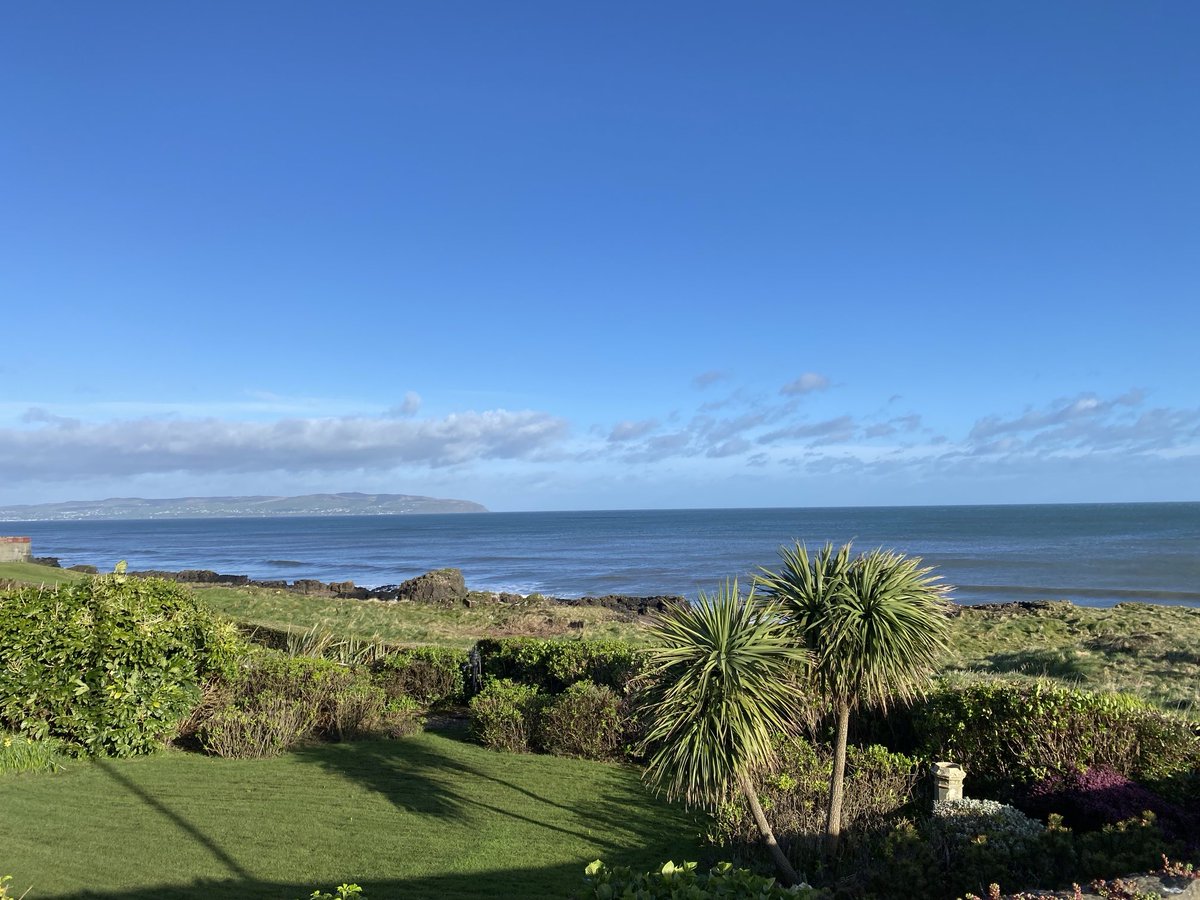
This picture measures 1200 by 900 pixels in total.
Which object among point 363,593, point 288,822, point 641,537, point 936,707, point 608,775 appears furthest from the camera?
point 641,537

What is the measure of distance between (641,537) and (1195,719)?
348 feet

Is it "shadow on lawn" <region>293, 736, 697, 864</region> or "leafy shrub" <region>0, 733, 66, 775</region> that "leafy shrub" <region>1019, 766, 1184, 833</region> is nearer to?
"shadow on lawn" <region>293, 736, 697, 864</region>

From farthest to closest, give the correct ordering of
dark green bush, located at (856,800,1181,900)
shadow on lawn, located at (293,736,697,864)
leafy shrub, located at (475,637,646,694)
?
1. leafy shrub, located at (475,637,646,694)
2. shadow on lawn, located at (293,736,697,864)
3. dark green bush, located at (856,800,1181,900)

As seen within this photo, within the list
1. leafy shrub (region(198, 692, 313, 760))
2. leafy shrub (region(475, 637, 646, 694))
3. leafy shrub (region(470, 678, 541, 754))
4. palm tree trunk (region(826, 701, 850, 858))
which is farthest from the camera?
leafy shrub (region(475, 637, 646, 694))

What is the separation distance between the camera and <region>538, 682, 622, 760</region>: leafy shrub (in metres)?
10.6

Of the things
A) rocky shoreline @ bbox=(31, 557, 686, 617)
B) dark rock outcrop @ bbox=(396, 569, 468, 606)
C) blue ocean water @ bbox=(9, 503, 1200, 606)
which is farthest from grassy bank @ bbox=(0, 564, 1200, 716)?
blue ocean water @ bbox=(9, 503, 1200, 606)

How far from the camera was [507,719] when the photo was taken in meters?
11.1

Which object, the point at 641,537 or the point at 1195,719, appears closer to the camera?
the point at 1195,719

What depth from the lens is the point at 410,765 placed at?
1028 centimetres

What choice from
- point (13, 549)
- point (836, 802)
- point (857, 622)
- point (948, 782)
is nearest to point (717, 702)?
point (857, 622)

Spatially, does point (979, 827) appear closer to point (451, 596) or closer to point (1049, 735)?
point (1049, 735)

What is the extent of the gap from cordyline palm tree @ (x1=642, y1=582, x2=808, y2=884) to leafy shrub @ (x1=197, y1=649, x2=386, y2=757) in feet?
20.4

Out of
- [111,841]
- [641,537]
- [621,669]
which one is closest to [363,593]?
[621,669]

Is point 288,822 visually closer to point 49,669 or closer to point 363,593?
point 49,669
